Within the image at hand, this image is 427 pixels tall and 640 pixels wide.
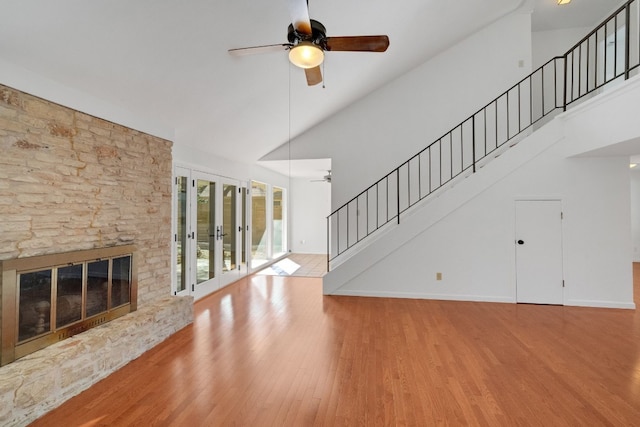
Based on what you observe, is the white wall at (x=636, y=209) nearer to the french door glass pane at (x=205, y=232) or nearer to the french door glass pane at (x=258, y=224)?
the french door glass pane at (x=258, y=224)

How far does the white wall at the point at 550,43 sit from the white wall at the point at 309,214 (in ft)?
20.8

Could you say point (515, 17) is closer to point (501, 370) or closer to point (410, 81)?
point (410, 81)

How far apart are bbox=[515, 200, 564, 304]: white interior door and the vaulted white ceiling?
Result: 340 centimetres

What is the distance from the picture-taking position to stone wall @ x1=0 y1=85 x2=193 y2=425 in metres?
2.40

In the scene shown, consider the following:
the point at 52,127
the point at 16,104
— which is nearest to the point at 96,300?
the point at 52,127

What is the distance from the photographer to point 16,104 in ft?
8.20

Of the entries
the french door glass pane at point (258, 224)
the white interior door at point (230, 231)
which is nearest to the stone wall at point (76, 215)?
the white interior door at point (230, 231)

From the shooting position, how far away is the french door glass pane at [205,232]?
5293 millimetres

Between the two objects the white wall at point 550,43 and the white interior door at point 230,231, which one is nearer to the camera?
the white interior door at point 230,231

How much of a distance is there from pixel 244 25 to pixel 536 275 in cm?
548

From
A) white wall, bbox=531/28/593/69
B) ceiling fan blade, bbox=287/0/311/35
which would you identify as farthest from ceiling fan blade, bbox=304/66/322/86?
white wall, bbox=531/28/593/69

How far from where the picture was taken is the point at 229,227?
631 centimetres

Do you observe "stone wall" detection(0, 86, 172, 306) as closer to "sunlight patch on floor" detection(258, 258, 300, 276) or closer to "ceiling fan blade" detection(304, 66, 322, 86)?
"ceiling fan blade" detection(304, 66, 322, 86)

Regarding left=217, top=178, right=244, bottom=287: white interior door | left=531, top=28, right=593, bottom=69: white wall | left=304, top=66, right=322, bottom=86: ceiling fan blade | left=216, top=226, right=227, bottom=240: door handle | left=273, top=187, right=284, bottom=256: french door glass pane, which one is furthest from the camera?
left=273, top=187, right=284, bottom=256: french door glass pane
